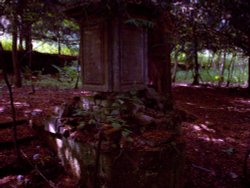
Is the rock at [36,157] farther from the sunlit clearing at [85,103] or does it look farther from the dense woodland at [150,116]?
the sunlit clearing at [85,103]

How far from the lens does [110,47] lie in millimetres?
3330

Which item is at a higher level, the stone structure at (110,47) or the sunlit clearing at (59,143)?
the stone structure at (110,47)

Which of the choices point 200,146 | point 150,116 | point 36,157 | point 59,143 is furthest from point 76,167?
point 200,146

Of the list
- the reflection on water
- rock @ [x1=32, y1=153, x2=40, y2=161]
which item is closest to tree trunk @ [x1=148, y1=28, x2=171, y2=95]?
the reflection on water

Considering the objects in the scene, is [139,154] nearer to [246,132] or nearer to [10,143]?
[10,143]

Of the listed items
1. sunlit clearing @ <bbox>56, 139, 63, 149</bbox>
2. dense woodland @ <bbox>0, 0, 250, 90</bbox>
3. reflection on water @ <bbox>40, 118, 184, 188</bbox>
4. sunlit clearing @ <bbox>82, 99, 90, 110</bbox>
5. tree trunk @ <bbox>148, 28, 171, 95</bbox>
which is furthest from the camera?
tree trunk @ <bbox>148, 28, 171, 95</bbox>

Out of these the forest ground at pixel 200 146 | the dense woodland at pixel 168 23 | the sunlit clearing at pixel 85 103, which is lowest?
the forest ground at pixel 200 146

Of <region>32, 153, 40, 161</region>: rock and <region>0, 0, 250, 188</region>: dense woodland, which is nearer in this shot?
<region>0, 0, 250, 188</region>: dense woodland

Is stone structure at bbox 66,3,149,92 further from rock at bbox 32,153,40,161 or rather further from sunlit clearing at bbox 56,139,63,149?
rock at bbox 32,153,40,161

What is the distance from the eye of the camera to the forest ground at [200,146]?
320cm

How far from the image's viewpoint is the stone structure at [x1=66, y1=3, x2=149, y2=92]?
3326mm

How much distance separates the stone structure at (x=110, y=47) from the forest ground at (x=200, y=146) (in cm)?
118

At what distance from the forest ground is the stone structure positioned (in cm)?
118

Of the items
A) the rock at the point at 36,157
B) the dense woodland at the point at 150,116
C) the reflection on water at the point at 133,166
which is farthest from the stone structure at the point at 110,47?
the rock at the point at 36,157
